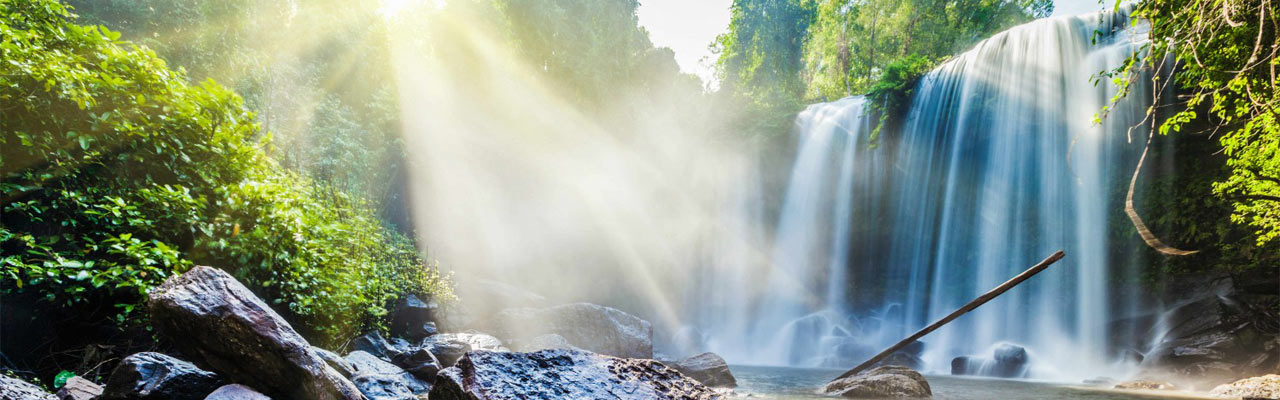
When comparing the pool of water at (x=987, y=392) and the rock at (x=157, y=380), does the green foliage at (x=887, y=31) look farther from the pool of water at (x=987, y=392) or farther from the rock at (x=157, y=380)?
the rock at (x=157, y=380)

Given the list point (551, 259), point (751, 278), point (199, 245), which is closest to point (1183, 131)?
point (751, 278)

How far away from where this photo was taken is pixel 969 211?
16359 millimetres

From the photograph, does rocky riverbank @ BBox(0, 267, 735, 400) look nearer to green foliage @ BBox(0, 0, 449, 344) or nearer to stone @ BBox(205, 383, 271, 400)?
stone @ BBox(205, 383, 271, 400)

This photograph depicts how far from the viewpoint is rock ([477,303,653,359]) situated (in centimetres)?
1195

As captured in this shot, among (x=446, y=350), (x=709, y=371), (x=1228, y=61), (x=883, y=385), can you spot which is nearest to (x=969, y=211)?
(x=883, y=385)

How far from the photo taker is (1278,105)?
399cm

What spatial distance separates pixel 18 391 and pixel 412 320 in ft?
26.1

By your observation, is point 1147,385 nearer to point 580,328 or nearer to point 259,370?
point 580,328

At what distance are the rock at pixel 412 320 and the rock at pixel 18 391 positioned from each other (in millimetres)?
7625

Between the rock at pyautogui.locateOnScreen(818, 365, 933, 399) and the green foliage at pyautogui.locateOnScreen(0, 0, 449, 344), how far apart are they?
717 cm

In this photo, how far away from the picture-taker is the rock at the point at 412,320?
33.6ft

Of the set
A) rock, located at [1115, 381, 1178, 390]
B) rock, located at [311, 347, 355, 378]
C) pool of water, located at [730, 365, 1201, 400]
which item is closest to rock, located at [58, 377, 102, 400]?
rock, located at [311, 347, 355, 378]

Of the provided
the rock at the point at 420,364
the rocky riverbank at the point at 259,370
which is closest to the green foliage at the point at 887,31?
the rock at the point at 420,364

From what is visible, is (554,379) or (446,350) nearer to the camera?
(554,379)
